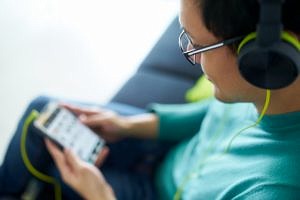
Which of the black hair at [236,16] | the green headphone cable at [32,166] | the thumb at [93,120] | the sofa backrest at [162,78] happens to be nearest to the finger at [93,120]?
the thumb at [93,120]

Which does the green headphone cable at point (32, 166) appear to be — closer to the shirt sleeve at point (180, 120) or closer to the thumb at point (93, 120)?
the thumb at point (93, 120)

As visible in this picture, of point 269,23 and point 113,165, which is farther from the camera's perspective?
point 113,165

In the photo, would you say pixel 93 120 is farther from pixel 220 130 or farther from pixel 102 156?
pixel 220 130

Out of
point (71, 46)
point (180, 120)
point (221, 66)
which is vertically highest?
point (221, 66)

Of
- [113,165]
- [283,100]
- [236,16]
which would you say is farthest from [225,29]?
[113,165]

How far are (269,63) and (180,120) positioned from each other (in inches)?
20.9

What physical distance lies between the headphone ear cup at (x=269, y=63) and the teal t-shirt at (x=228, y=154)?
143 millimetres

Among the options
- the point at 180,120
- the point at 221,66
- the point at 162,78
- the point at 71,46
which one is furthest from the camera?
the point at 71,46

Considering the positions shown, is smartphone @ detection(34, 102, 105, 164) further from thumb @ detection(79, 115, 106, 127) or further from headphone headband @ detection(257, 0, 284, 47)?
headphone headband @ detection(257, 0, 284, 47)

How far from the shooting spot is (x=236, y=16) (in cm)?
55

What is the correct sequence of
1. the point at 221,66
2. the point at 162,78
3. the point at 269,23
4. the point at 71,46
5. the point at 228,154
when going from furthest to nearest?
the point at 71,46, the point at 162,78, the point at 228,154, the point at 221,66, the point at 269,23

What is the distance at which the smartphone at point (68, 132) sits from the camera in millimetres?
999

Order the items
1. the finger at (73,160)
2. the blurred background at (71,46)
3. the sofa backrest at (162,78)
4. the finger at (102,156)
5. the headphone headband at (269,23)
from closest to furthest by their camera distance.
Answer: the headphone headband at (269,23) → the finger at (73,160) → the finger at (102,156) → the sofa backrest at (162,78) → the blurred background at (71,46)

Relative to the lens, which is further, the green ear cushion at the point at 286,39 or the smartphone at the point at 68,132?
the smartphone at the point at 68,132
